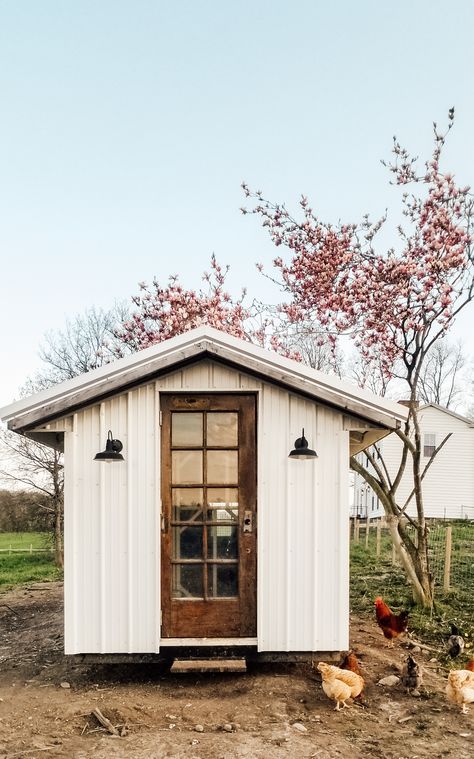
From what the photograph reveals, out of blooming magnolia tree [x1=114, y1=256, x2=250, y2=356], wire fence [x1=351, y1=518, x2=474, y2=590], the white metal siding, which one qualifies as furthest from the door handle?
blooming magnolia tree [x1=114, y1=256, x2=250, y2=356]

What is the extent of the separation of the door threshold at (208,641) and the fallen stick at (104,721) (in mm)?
870

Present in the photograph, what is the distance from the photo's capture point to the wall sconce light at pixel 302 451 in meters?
5.12

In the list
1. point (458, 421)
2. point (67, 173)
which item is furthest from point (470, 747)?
point (458, 421)

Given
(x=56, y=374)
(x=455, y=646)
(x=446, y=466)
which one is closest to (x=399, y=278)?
(x=455, y=646)

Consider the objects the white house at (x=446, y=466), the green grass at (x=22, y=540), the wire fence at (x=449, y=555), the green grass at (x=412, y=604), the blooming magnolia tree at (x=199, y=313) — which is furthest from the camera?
the white house at (x=446, y=466)

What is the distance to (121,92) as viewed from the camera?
1348 centimetres

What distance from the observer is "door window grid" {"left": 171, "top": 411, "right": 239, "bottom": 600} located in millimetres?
5406

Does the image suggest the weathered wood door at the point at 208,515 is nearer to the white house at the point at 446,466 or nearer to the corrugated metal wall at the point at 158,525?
the corrugated metal wall at the point at 158,525

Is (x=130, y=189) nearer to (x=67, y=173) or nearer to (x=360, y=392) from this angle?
(x=67, y=173)

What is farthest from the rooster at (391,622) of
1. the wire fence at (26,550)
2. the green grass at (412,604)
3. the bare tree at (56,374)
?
the wire fence at (26,550)

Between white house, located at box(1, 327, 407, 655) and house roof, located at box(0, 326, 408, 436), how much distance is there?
11 millimetres

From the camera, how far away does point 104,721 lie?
4.39m

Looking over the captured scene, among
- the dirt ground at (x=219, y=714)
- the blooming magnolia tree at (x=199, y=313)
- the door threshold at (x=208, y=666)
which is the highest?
the blooming magnolia tree at (x=199, y=313)

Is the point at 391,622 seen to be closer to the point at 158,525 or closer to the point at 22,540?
the point at 158,525
